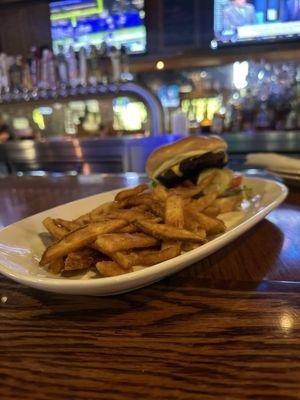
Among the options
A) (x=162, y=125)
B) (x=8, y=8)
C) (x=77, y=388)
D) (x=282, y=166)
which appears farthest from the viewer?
(x=8, y=8)

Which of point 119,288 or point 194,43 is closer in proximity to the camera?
point 119,288

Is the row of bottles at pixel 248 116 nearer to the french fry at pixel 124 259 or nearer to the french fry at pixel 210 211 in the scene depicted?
the french fry at pixel 210 211

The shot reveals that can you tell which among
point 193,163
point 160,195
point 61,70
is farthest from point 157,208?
point 61,70

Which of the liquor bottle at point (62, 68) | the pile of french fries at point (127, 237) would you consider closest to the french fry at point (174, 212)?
the pile of french fries at point (127, 237)

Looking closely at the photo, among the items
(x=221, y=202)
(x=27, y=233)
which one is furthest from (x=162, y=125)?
(x=27, y=233)

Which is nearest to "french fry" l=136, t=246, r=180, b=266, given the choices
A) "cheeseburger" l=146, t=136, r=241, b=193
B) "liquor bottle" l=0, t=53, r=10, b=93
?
"cheeseburger" l=146, t=136, r=241, b=193

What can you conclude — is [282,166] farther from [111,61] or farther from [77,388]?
[111,61]
